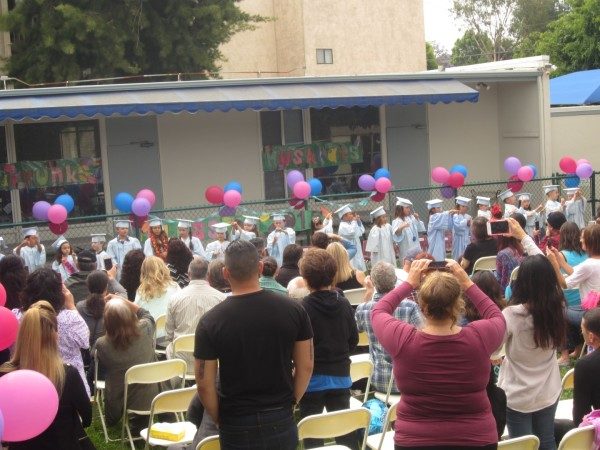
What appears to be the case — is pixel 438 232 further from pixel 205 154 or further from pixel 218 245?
pixel 205 154

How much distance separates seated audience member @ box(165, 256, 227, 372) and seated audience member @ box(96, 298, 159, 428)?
44cm

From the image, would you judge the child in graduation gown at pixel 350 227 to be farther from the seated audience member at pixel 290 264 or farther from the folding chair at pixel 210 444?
the folding chair at pixel 210 444

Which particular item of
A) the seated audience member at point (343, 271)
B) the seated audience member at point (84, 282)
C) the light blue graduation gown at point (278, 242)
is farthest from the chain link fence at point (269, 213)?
the seated audience member at point (343, 271)

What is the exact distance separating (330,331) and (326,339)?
6 cm

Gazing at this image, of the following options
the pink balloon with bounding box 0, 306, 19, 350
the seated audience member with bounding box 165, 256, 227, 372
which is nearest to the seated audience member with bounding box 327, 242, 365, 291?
the seated audience member with bounding box 165, 256, 227, 372

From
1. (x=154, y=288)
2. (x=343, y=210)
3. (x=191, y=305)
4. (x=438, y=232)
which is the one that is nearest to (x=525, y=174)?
(x=438, y=232)

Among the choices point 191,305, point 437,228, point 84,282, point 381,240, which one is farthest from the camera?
point 437,228

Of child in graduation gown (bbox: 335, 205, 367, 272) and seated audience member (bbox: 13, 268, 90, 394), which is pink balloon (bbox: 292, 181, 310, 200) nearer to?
child in graduation gown (bbox: 335, 205, 367, 272)

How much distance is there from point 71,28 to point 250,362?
19356 millimetres

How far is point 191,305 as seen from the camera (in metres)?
7.27

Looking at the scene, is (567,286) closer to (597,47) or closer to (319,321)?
(319,321)

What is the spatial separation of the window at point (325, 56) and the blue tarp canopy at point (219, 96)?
14.0 meters

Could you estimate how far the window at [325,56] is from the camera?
3122 cm

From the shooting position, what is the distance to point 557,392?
5.26m
